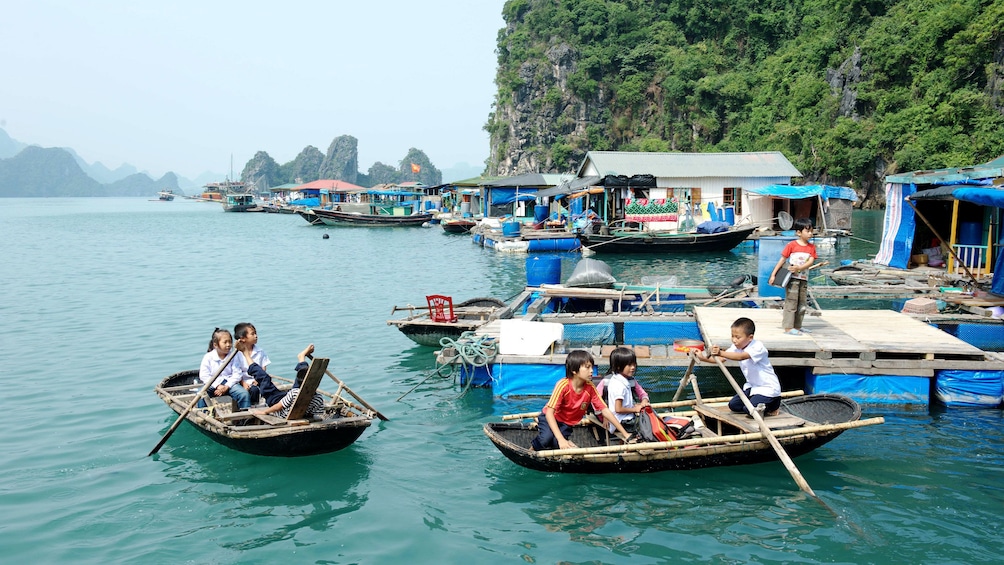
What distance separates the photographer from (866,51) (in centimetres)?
5275

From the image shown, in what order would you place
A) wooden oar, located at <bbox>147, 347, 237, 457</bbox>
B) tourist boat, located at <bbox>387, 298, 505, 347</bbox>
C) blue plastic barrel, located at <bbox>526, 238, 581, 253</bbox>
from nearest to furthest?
wooden oar, located at <bbox>147, 347, 237, 457</bbox> → tourist boat, located at <bbox>387, 298, 505, 347</bbox> → blue plastic barrel, located at <bbox>526, 238, 581, 253</bbox>

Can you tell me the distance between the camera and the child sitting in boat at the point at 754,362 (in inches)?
310

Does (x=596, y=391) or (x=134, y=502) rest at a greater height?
(x=596, y=391)

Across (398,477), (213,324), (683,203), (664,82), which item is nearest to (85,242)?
(213,324)

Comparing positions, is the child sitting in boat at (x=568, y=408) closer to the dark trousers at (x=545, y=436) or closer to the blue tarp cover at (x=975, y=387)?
the dark trousers at (x=545, y=436)

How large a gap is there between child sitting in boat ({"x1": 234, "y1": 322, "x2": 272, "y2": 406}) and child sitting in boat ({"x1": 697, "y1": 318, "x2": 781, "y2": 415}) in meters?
5.38

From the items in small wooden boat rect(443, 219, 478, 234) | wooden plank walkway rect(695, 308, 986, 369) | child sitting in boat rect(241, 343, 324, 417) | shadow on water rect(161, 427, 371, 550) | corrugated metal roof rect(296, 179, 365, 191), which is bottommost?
shadow on water rect(161, 427, 371, 550)

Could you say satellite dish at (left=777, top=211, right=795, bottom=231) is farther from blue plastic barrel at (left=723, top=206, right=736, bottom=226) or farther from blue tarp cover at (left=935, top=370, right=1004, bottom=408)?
blue tarp cover at (left=935, top=370, right=1004, bottom=408)

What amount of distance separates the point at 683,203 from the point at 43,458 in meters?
31.9

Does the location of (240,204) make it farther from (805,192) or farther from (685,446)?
(685,446)

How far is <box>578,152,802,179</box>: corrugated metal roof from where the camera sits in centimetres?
3672

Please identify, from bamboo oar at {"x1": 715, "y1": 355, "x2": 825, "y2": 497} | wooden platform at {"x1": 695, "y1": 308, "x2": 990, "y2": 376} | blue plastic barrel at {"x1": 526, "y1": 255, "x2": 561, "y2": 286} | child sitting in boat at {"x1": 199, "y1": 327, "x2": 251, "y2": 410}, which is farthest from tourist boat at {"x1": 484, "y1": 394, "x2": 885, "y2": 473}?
blue plastic barrel at {"x1": 526, "y1": 255, "x2": 561, "y2": 286}

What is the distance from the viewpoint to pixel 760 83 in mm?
66688

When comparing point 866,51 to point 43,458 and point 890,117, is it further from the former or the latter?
point 43,458
